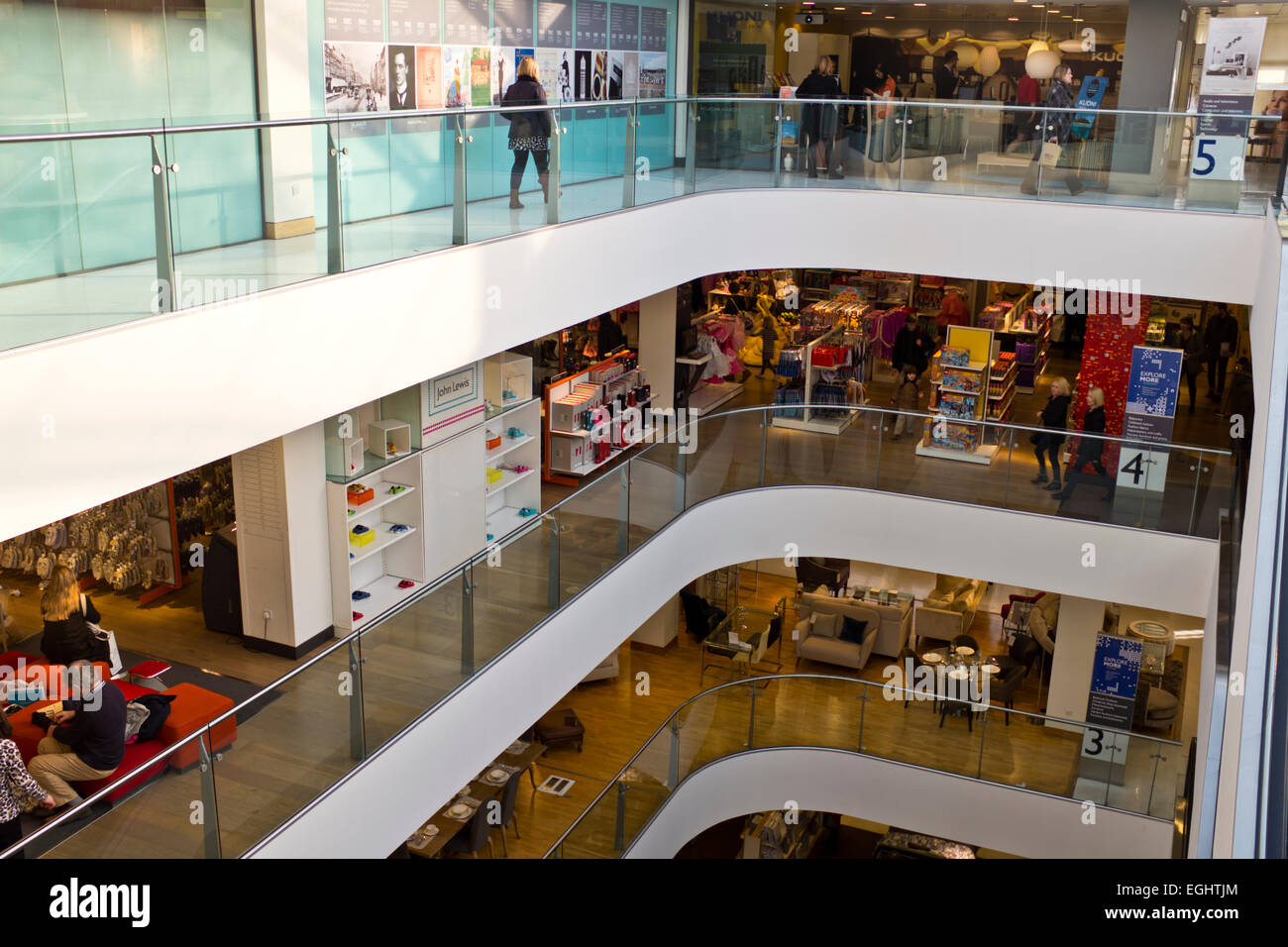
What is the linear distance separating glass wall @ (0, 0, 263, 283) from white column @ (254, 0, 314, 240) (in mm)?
104

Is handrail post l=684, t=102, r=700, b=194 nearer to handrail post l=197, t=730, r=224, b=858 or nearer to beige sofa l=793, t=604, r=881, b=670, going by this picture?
beige sofa l=793, t=604, r=881, b=670

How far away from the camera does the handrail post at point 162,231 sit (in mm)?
5586

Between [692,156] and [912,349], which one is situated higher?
[692,156]

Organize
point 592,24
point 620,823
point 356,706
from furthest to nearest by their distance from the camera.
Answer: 1. point 592,24
2. point 620,823
3. point 356,706

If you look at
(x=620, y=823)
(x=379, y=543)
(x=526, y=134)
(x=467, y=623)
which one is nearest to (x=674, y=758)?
(x=620, y=823)

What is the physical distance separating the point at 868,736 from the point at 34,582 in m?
8.59

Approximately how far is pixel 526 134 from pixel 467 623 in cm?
375

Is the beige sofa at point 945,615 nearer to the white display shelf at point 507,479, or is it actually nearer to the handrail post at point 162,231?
the white display shelf at point 507,479

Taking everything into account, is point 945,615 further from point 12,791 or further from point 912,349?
point 12,791

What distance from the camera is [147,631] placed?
9.24 meters

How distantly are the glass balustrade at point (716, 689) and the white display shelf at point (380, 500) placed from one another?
133cm

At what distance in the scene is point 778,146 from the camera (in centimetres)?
1245

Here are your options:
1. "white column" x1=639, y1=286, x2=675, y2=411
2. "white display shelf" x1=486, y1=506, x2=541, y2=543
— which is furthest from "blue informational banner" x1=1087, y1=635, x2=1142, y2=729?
"white display shelf" x1=486, y1=506, x2=541, y2=543
